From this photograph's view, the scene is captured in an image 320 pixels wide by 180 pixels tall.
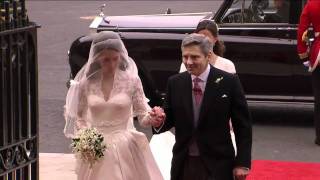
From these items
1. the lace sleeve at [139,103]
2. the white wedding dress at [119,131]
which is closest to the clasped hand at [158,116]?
the white wedding dress at [119,131]

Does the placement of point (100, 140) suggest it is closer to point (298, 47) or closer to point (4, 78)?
point (4, 78)

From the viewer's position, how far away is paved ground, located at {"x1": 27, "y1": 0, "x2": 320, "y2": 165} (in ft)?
32.9

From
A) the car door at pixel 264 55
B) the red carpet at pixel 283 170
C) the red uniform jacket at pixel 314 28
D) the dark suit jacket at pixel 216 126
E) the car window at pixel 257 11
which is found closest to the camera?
the dark suit jacket at pixel 216 126

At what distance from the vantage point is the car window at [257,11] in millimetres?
11344

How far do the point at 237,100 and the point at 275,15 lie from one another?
5.98m

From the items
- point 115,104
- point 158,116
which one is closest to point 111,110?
point 115,104

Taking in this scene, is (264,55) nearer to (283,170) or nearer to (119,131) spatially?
(283,170)

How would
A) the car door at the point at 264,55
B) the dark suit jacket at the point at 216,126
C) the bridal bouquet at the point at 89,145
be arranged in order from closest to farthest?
the dark suit jacket at the point at 216,126 → the bridal bouquet at the point at 89,145 → the car door at the point at 264,55

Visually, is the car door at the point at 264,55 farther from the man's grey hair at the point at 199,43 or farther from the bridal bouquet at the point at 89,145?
the man's grey hair at the point at 199,43

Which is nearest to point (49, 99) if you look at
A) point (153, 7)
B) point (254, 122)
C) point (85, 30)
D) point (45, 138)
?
point (45, 138)

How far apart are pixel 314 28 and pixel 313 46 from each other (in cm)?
22

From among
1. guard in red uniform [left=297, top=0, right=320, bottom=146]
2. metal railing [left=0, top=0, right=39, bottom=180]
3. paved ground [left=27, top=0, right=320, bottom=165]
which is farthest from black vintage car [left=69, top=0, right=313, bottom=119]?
metal railing [left=0, top=0, right=39, bottom=180]

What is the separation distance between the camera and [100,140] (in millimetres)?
6246

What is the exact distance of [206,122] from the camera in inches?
219
